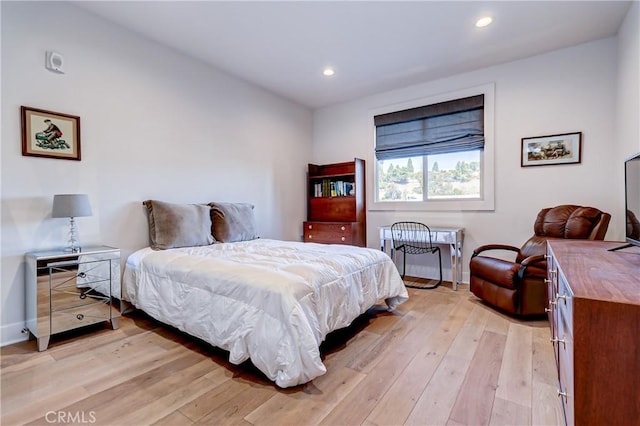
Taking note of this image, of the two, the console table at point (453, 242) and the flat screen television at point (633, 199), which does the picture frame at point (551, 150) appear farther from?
the flat screen television at point (633, 199)

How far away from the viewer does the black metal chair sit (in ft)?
12.6

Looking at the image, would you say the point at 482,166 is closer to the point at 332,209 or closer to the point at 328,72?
the point at 332,209

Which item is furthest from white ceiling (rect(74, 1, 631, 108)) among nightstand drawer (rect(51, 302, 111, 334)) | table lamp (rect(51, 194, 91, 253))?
nightstand drawer (rect(51, 302, 111, 334))

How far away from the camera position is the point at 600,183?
10.2ft

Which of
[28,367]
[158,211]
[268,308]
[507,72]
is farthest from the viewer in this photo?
[507,72]

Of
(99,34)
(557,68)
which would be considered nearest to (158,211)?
(99,34)

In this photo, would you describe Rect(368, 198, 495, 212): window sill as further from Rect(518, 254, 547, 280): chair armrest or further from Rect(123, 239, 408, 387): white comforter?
Rect(123, 239, 408, 387): white comforter

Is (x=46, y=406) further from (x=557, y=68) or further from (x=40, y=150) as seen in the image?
(x=557, y=68)

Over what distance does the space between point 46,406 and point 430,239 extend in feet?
12.0

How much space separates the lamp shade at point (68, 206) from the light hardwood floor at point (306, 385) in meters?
0.98

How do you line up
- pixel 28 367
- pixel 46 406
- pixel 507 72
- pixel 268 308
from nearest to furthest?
pixel 46 406
pixel 268 308
pixel 28 367
pixel 507 72

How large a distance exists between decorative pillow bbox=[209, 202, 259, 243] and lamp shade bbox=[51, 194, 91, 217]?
4.09 feet

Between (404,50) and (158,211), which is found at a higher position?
(404,50)

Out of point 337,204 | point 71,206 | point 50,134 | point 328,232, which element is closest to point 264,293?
point 71,206
